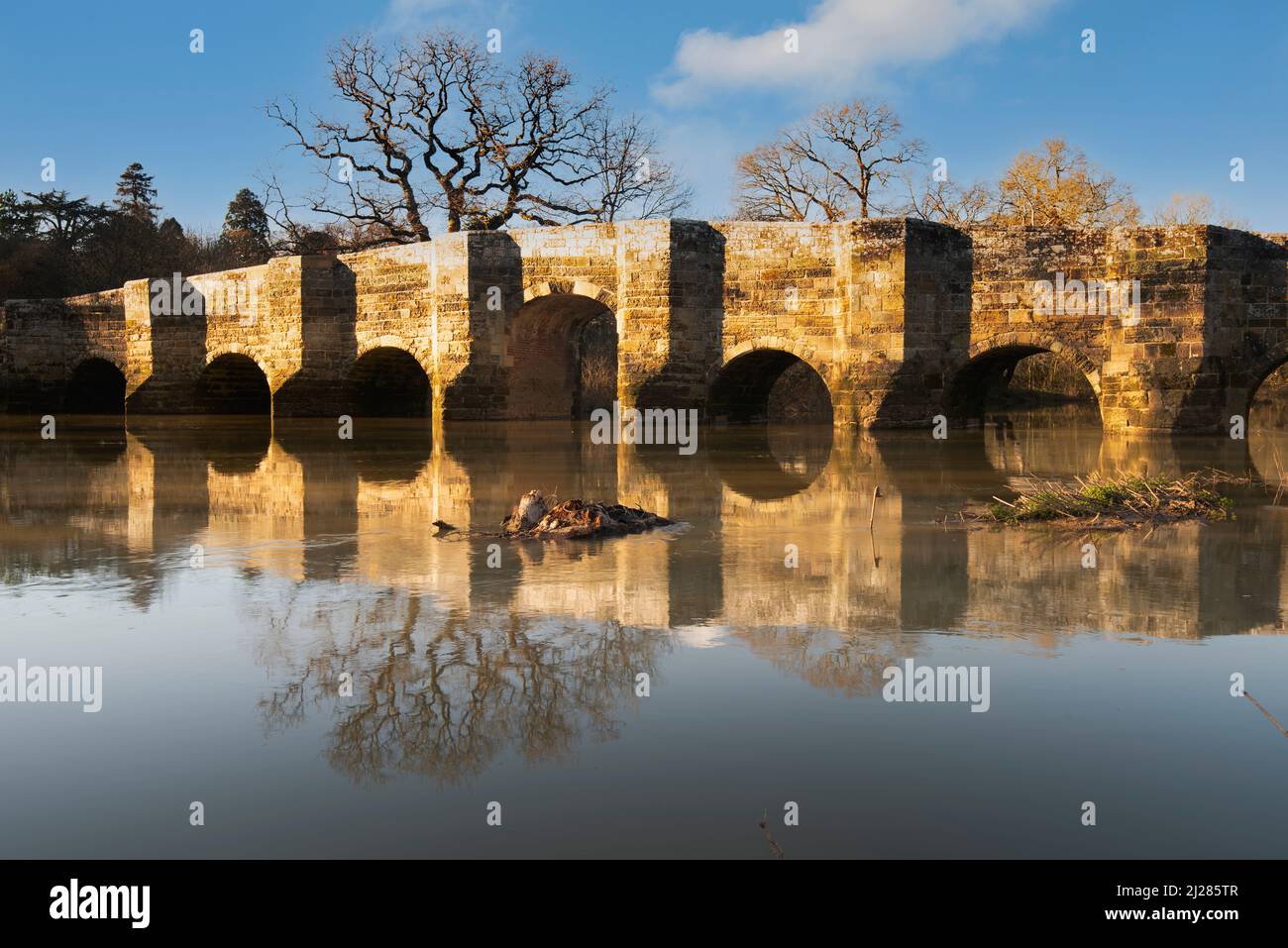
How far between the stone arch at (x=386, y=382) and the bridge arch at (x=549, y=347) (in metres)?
2.10

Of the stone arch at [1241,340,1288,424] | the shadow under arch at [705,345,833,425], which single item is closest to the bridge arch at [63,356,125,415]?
the shadow under arch at [705,345,833,425]

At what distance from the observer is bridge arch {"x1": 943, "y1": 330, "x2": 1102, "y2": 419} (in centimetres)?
2039

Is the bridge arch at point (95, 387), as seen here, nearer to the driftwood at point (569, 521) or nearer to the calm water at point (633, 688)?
the calm water at point (633, 688)

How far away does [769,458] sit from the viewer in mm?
15570

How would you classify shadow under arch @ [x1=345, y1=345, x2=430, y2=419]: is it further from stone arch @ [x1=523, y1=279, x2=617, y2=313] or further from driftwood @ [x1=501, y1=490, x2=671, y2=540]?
driftwood @ [x1=501, y1=490, x2=671, y2=540]

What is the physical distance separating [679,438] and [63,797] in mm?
16435

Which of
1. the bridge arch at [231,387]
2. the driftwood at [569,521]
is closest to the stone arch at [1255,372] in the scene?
the driftwood at [569,521]

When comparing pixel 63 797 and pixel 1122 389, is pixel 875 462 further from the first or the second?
pixel 63 797

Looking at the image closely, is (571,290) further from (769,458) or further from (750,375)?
(769,458)

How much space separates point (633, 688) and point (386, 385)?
2418 cm

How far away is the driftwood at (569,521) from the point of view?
791cm

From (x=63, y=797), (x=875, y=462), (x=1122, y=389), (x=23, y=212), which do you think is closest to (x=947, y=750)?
(x=63, y=797)

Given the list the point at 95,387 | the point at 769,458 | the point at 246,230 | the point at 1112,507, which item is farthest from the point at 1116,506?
the point at 246,230

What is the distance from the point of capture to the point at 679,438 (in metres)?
19.6
